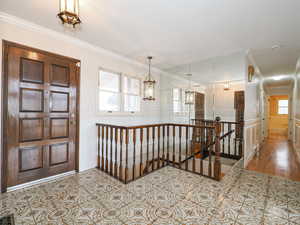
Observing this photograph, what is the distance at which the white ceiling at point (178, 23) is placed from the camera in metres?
1.91

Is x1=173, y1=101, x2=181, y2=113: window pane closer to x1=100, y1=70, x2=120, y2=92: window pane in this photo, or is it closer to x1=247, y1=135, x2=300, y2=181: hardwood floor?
x1=100, y1=70, x2=120, y2=92: window pane

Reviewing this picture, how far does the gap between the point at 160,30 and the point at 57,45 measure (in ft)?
6.05

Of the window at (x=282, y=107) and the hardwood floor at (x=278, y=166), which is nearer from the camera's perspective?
the hardwood floor at (x=278, y=166)

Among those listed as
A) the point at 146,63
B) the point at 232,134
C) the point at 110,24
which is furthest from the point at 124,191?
the point at 146,63

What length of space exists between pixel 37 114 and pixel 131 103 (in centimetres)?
213

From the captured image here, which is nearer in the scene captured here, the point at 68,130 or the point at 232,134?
the point at 68,130

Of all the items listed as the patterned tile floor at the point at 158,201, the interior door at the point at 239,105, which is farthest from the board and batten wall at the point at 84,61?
the interior door at the point at 239,105

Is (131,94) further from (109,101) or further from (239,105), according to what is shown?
(239,105)

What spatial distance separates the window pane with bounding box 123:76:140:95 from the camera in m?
3.91

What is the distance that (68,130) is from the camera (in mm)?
2781

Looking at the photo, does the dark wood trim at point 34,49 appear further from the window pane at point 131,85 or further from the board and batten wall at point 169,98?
the board and batten wall at point 169,98

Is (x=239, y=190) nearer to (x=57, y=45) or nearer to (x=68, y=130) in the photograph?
(x=68, y=130)

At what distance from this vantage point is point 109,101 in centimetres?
352

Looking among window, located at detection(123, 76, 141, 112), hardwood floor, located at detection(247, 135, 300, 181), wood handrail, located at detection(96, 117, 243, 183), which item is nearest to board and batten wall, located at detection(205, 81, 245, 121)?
wood handrail, located at detection(96, 117, 243, 183)
